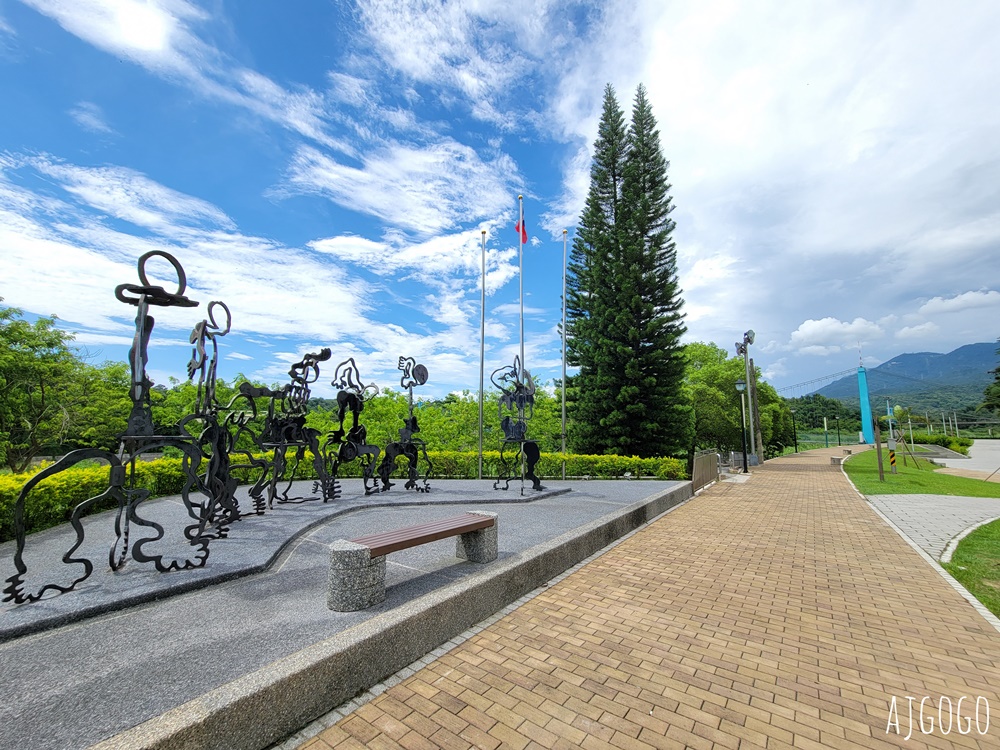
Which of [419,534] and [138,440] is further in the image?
[138,440]

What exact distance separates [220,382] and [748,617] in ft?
71.1

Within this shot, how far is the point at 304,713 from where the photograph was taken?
2301 mm

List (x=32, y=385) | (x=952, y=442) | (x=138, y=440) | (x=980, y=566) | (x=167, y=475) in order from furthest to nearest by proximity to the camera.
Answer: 1. (x=952, y=442)
2. (x=32, y=385)
3. (x=167, y=475)
4. (x=980, y=566)
5. (x=138, y=440)

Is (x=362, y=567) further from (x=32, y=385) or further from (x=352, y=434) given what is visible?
(x=32, y=385)

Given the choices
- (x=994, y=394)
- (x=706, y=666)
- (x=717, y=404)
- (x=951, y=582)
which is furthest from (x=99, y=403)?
(x=994, y=394)

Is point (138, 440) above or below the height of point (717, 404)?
below

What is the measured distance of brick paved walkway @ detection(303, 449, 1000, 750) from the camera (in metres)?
2.31

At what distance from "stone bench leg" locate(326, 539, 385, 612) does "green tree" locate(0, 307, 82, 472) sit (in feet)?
50.0

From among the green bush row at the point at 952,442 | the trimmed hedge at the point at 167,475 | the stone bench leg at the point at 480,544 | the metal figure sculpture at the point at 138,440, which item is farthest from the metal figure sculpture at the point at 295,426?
the green bush row at the point at 952,442

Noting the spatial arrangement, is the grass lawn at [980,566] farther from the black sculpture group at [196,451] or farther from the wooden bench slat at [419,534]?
the black sculpture group at [196,451]

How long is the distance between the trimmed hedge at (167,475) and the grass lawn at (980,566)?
Answer: 7654 mm

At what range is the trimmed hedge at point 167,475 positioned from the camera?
18.9ft

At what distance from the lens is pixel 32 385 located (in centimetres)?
1450

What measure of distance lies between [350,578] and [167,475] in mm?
7674
